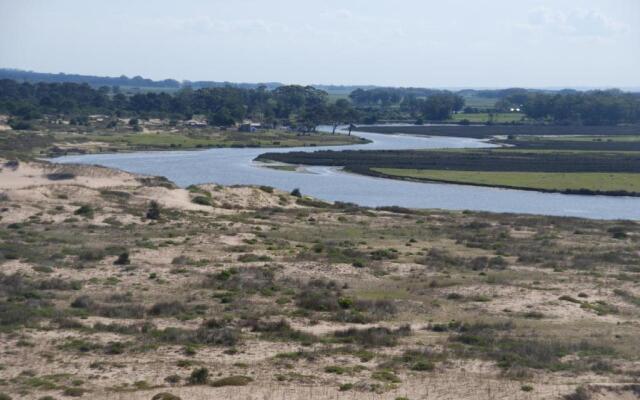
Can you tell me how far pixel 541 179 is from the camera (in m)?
89.8

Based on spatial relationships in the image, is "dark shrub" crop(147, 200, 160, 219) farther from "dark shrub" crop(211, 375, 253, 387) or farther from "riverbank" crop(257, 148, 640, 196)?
"riverbank" crop(257, 148, 640, 196)

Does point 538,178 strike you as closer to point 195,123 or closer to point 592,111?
point 195,123

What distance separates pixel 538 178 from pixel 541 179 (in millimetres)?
888

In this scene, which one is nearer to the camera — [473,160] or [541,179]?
[541,179]

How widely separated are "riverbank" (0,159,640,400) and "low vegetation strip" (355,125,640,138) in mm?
106138

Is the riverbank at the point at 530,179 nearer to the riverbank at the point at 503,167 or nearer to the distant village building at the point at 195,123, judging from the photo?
the riverbank at the point at 503,167

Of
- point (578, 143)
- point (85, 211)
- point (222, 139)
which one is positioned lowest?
point (222, 139)

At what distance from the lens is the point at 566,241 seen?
5041cm

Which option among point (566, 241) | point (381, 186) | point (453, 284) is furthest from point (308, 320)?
point (381, 186)

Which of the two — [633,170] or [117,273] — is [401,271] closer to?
[117,273]

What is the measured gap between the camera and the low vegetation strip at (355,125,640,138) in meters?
161

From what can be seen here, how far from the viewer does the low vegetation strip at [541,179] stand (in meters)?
83.8

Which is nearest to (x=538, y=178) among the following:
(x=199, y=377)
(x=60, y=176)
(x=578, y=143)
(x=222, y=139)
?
(x=578, y=143)

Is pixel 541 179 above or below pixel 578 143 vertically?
below
